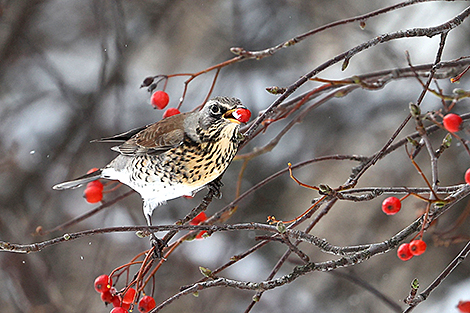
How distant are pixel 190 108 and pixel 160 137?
1141 millimetres

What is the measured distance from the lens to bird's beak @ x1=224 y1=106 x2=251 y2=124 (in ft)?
2.61

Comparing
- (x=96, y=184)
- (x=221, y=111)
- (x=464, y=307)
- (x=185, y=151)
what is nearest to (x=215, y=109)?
(x=221, y=111)

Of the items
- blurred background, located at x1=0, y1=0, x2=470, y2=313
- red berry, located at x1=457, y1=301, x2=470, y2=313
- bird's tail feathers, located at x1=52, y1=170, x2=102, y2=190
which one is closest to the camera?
red berry, located at x1=457, y1=301, x2=470, y2=313

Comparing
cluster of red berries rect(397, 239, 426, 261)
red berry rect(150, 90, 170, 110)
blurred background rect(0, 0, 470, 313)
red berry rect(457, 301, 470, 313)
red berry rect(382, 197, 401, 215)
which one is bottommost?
red berry rect(457, 301, 470, 313)

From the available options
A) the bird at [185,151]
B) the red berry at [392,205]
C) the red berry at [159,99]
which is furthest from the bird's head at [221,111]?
the red berry at [392,205]

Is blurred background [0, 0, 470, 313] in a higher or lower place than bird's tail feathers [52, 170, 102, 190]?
higher

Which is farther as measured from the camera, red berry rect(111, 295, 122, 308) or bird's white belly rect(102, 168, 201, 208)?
bird's white belly rect(102, 168, 201, 208)

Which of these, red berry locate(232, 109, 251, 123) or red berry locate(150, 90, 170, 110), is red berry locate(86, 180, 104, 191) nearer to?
red berry locate(150, 90, 170, 110)

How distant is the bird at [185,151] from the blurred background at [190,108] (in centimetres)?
102

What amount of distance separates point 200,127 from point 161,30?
1481 millimetres

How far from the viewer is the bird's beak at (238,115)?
2.61ft

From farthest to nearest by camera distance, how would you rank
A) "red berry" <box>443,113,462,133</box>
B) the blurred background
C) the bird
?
the blurred background → the bird → "red berry" <box>443,113,462,133</box>

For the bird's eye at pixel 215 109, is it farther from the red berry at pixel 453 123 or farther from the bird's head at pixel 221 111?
the red berry at pixel 453 123

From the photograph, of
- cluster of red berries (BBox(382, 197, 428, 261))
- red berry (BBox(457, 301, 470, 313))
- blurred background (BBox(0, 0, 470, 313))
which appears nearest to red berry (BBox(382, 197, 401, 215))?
cluster of red berries (BBox(382, 197, 428, 261))
